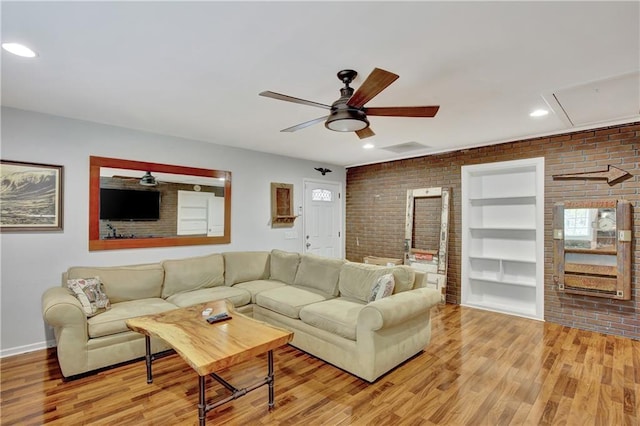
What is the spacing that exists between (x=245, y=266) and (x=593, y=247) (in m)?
4.46

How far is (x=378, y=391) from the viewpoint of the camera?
258 centimetres

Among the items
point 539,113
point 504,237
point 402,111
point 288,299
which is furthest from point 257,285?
point 539,113

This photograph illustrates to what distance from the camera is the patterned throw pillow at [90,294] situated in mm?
3008

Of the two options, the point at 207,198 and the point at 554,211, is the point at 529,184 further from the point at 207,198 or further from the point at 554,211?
the point at 207,198

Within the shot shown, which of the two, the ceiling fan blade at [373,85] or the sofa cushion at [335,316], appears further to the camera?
the sofa cushion at [335,316]

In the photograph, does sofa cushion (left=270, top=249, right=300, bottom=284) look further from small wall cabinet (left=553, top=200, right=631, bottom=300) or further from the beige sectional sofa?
small wall cabinet (left=553, top=200, right=631, bottom=300)

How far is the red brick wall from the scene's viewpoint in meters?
3.68

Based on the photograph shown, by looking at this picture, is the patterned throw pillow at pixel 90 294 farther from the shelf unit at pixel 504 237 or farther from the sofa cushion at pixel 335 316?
the shelf unit at pixel 504 237

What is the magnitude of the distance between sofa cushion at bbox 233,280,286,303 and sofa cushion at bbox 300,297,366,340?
3.15 feet

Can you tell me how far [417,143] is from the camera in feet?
15.7

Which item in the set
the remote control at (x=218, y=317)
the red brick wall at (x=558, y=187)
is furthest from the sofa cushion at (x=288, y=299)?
the red brick wall at (x=558, y=187)

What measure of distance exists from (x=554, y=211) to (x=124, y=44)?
4.89m

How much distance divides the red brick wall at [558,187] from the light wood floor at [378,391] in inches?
20.2

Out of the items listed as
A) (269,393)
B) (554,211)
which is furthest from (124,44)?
(554,211)
